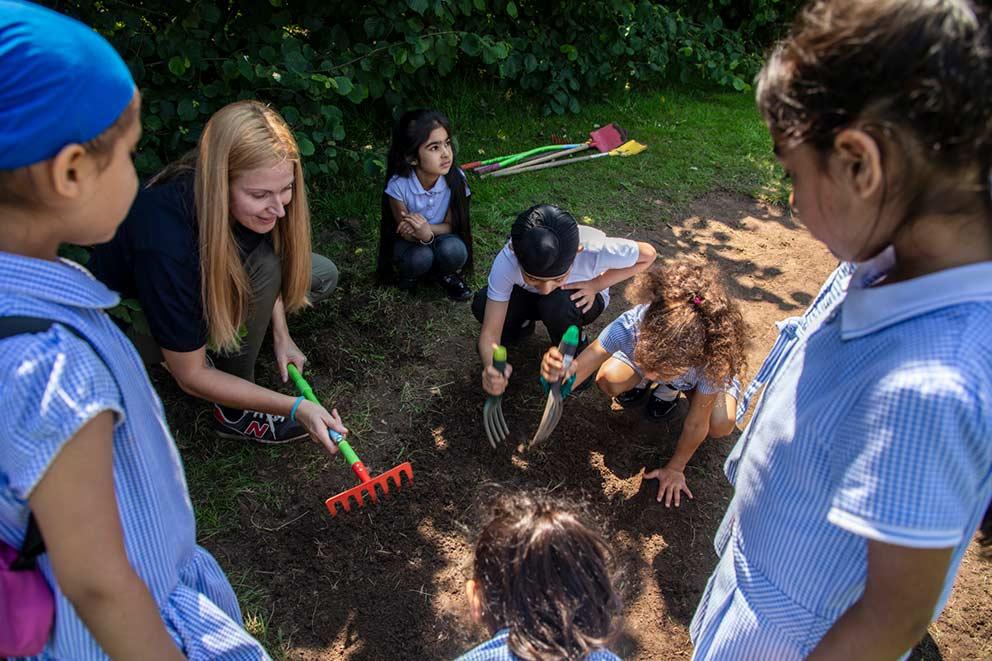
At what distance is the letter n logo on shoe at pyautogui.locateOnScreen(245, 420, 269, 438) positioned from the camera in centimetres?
276

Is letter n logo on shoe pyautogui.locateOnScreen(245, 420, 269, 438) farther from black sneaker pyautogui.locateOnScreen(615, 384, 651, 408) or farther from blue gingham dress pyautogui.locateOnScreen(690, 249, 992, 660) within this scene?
blue gingham dress pyautogui.locateOnScreen(690, 249, 992, 660)

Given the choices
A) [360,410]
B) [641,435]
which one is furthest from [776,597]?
[360,410]

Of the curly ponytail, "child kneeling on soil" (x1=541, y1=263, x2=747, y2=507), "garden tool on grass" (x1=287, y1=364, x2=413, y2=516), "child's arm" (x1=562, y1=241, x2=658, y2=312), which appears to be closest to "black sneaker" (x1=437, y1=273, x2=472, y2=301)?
"child's arm" (x1=562, y1=241, x2=658, y2=312)

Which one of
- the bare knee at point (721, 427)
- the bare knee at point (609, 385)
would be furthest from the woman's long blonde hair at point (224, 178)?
the bare knee at point (721, 427)

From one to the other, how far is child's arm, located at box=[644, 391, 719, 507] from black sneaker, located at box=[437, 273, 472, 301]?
1.44 meters

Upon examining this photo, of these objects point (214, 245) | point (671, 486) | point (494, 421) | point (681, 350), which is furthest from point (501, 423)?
point (214, 245)

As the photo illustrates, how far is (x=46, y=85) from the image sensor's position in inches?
32.9

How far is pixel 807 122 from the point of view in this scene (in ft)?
2.89

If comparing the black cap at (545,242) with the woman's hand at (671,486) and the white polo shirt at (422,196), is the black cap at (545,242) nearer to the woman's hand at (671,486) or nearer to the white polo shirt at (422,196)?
the woman's hand at (671,486)

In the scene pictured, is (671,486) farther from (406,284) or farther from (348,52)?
(348,52)

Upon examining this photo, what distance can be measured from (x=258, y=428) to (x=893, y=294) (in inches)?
95.5

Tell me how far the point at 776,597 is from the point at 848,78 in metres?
1.01

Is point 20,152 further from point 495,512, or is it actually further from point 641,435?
point 641,435

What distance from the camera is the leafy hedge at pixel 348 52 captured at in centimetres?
311
